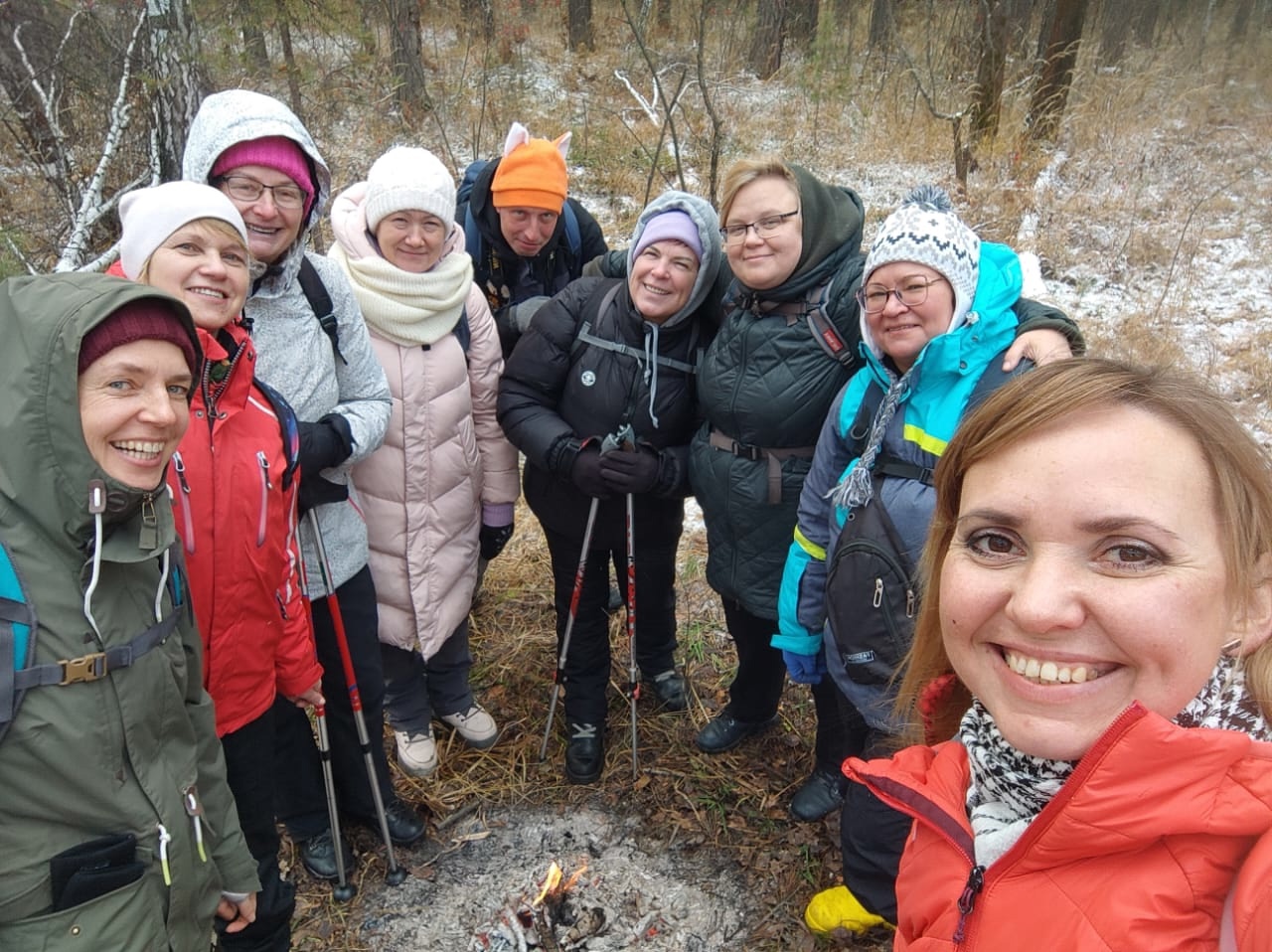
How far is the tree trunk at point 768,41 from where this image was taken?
43.8ft

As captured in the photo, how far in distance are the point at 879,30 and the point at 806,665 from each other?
1401 centimetres

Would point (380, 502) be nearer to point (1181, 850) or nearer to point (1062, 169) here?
point (1181, 850)

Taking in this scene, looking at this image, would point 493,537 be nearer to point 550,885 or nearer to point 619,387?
point 619,387

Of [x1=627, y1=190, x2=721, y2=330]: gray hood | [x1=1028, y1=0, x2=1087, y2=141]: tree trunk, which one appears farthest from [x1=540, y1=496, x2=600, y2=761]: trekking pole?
[x1=1028, y1=0, x2=1087, y2=141]: tree trunk

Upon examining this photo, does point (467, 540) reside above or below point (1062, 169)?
below

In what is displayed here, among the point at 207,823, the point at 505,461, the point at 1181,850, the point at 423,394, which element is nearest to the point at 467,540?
the point at 505,461

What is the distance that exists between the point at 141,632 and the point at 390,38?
12378 millimetres

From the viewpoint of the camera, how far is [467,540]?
11.0 feet

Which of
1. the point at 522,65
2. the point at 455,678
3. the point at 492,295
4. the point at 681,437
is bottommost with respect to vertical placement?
the point at 455,678

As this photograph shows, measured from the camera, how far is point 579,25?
1420cm

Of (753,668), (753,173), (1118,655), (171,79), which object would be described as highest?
(171,79)

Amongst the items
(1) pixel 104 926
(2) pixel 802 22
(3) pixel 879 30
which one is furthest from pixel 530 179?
(2) pixel 802 22

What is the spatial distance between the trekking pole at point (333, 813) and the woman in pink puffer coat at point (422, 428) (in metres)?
0.52

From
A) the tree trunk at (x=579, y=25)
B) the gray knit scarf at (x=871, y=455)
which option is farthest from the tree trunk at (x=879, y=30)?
the gray knit scarf at (x=871, y=455)
